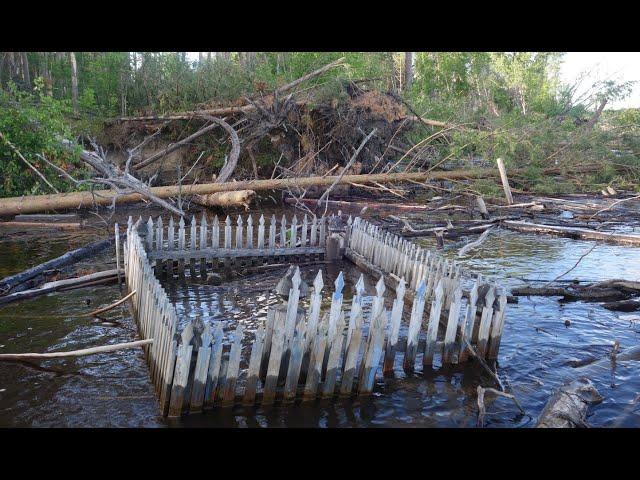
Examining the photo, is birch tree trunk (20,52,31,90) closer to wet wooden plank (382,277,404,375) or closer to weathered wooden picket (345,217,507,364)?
weathered wooden picket (345,217,507,364)

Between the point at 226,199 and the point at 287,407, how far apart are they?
1265cm

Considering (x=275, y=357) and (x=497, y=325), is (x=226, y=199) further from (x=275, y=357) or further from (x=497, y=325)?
(x=275, y=357)

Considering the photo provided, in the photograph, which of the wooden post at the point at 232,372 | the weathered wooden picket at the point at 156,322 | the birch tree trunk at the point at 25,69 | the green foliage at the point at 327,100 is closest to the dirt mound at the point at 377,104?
the green foliage at the point at 327,100

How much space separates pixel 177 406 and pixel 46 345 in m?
3.03

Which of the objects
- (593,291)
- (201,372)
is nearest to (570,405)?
(201,372)

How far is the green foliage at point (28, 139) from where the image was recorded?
14.5 metres

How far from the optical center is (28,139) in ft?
48.4

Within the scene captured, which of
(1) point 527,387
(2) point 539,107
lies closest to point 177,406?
(1) point 527,387

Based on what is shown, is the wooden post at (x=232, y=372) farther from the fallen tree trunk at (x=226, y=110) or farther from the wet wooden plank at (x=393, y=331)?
the fallen tree trunk at (x=226, y=110)

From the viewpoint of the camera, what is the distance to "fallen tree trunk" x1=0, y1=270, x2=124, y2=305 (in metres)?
8.38

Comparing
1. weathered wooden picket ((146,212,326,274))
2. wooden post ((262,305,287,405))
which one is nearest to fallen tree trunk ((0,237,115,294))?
weathered wooden picket ((146,212,326,274))

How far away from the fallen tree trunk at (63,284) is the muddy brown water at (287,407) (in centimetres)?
14

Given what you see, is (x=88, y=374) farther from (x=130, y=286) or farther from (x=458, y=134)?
(x=458, y=134)
